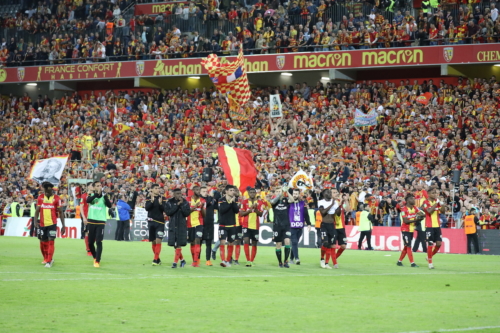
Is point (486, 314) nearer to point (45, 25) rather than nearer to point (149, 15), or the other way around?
point (149, 15)

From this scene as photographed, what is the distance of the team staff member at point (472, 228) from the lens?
26047 millimetres

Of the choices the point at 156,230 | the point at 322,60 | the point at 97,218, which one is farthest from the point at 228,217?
the point at 322,60

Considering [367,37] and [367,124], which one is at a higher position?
[367,37]

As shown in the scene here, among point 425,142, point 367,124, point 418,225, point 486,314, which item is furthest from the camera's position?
point 367,124

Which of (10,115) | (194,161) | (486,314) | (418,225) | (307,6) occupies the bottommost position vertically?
(486,314)

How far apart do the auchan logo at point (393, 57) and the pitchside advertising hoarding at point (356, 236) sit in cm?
1106

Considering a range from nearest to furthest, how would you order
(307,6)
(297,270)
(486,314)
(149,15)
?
(486,314) < (297,270) < (307,6) < (149,15)

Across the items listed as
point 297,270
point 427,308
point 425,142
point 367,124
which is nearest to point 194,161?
point 367,124

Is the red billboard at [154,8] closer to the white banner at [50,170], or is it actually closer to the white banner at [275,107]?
the white banner at [275,107]

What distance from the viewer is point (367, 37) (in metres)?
37.7

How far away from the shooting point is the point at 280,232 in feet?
62.2

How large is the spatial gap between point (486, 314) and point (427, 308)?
3.01 ft

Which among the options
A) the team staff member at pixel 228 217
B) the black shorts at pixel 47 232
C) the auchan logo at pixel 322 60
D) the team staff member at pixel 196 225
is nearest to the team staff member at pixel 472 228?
the team staff member at pixel 228 217

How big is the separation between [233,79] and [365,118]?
6747 mm
